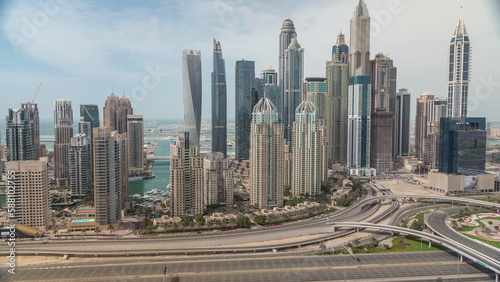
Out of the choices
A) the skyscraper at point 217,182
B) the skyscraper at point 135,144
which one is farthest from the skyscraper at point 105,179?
the skyscraper at point 135,144

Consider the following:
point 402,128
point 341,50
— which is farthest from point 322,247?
point 341,50

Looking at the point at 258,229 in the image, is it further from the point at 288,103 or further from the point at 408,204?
the point at 288,103

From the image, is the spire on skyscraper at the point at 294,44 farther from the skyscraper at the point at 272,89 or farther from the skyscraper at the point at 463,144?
the skyscraper at the point at 463,144

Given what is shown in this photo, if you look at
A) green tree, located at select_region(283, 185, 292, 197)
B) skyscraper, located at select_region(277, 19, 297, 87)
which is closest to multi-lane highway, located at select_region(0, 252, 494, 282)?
green tree, located at select_region(283, 185, 292, 197)

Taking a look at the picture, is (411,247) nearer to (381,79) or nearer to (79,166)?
(79,166)

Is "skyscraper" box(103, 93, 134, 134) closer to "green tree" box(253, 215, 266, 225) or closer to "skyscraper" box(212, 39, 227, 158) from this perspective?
"skyscraper" box(212, 39, 227, 158)

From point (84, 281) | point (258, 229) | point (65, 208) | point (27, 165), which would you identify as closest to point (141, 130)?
point (65, 208)
